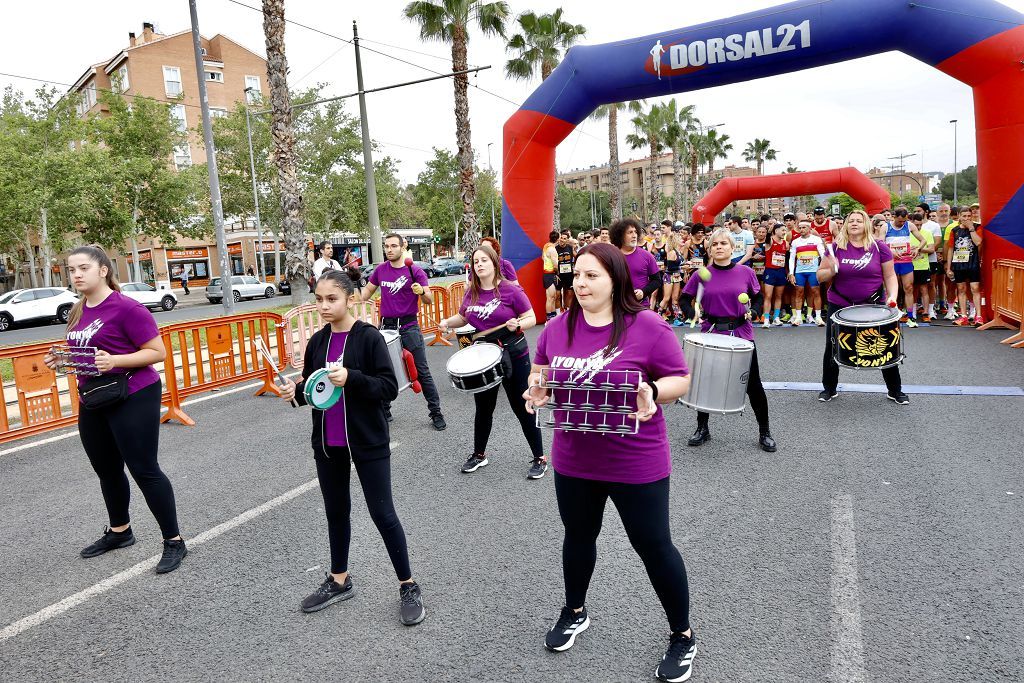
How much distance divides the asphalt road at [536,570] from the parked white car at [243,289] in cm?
2769

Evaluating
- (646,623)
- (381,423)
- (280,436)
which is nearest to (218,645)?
(381,423)

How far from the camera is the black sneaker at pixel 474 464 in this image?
5.44m

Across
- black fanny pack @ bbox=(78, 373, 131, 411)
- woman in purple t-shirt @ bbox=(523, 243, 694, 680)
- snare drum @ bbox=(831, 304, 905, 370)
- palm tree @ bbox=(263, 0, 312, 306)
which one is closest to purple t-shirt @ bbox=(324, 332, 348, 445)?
woman in purple t-shirt @ bbox=(523, 243, 694, 680)

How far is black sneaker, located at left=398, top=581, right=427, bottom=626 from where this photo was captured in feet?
10.7

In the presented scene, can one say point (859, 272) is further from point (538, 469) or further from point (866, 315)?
point (538, 469)

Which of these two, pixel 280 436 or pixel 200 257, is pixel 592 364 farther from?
pixel 200 257

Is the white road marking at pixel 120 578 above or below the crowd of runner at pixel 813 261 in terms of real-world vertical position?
below

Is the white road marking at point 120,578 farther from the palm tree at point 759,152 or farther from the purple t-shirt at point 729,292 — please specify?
the palm tree at point 759,152

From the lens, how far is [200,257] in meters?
49.4

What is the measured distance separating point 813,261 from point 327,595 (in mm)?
11080

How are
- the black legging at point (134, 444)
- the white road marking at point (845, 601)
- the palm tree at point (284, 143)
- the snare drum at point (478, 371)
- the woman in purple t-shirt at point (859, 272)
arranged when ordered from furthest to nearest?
the palm tree at point (284, 143)
the woman in purple t-shirt at point (859, 272)
the snare drum at point (478, 371)
the black legging at point (134, 444)
the white road marking at point (845, 601)

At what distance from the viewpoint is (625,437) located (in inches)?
105

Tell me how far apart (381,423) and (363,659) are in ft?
3.56

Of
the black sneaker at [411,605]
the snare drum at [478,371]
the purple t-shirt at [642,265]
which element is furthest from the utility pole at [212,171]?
the black sneaker at [411,605]
